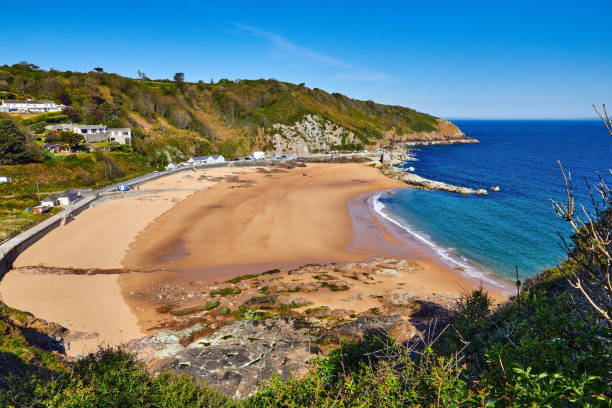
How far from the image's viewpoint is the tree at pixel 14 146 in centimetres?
4753

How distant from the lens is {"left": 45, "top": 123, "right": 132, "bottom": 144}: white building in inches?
2547

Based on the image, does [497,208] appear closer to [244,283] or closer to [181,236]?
[244,283]

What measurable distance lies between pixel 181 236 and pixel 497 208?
160 ft

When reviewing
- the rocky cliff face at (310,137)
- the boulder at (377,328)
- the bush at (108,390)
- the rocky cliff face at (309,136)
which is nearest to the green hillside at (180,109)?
the rocky cliff face at (310,137)

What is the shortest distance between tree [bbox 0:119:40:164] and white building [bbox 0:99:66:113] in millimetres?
33584

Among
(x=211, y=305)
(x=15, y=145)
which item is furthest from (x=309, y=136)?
(x=211, y=305)

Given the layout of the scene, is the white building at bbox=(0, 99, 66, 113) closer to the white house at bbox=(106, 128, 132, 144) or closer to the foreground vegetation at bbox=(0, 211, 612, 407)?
the white house at bbox=(106, 128, 132, 144)

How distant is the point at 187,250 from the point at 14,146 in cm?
4246

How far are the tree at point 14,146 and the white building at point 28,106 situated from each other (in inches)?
1322

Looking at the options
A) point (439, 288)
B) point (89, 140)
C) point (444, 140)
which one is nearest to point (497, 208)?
point (439, 288)

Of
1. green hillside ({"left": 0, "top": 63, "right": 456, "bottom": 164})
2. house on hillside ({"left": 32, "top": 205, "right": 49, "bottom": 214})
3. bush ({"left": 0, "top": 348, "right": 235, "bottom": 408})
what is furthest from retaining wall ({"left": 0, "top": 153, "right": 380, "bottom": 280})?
bush ({"left": 0, "top": 348, "right": 235, "bottom": 408})

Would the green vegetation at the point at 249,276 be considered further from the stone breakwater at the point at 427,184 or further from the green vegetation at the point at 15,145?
the green vegetation at the point at 15,145

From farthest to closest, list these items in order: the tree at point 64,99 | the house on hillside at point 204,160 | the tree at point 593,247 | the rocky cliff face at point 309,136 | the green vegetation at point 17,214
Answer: the rocky cliff face at point 309,136 < the tree at point 64,99 < the house on hillside at point 204,160 < the green vegetation at point 17,214 < the tree at point 593,247

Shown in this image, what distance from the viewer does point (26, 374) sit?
1078 centimetres
